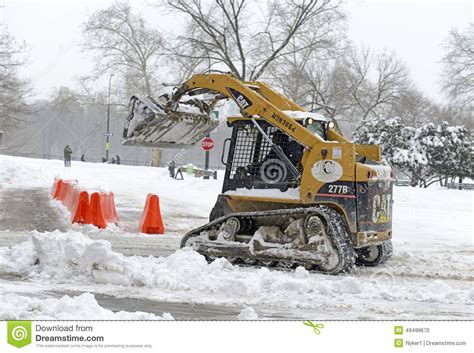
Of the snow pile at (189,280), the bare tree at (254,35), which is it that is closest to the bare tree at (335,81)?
the bare tree at (254,35)

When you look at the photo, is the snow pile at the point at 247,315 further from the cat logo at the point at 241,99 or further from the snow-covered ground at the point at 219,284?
the cat logo at the point at 241,99

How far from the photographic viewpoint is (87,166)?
34125mm

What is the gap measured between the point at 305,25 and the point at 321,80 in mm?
2189

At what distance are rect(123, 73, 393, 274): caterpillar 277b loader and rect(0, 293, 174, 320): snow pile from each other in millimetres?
3199

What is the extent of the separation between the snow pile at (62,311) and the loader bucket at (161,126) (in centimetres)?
447

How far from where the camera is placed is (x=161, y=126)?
32.7 ft

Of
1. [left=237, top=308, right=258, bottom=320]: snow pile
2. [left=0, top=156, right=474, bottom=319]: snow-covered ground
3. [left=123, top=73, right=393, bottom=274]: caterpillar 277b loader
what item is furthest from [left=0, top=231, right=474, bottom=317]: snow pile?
[left=237, top=308, right=258, bottom=320]: snow pile

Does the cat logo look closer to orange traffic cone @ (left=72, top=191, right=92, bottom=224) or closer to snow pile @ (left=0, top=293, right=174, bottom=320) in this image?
snow pile @ (left=0, top=293, right=174, bottom=320)

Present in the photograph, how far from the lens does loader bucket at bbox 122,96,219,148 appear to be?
386 inches

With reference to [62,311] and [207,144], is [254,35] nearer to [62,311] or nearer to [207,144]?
[207,144]

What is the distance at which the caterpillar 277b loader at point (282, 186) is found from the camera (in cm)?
848

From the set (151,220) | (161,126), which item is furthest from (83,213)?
(161,126)

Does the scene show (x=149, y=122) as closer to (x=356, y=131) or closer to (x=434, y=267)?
(x=434, y=267)

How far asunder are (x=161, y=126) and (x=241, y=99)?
1.35 metres
